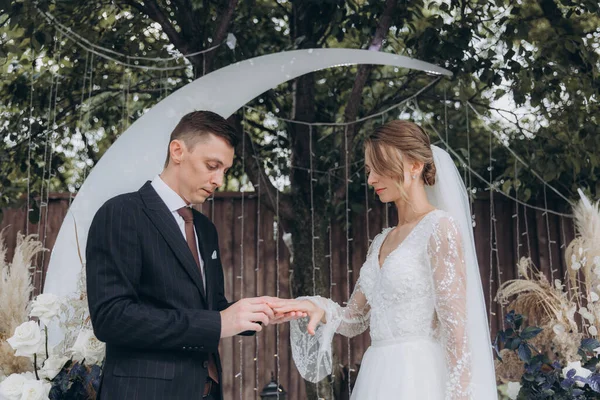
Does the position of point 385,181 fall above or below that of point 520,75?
below

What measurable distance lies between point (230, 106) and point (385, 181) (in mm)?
1565

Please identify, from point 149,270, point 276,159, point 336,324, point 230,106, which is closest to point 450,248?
point 336,324

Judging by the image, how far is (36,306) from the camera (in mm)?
2553

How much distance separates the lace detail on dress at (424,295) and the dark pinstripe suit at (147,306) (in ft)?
2.36

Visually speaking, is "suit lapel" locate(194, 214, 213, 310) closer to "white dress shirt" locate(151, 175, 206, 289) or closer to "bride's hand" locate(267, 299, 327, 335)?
"white dress shirt" locate(151, 175, 206, 289)

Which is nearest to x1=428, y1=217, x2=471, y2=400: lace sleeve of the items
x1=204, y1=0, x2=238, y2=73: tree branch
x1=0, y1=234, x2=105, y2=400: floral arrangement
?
x1=0, y1=234, x2=105, y2=400: floral arrangement

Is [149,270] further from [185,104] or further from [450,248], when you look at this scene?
[185,104]

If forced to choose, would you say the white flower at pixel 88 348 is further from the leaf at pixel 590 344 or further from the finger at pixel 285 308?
the leaf at pixel 590 344

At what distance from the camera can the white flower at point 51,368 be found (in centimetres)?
261

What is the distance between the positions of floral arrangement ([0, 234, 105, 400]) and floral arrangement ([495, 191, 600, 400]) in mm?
1756

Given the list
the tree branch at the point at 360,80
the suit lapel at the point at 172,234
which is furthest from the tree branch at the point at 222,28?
the suit lapel at the point at 172,234

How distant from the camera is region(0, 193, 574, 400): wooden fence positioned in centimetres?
513

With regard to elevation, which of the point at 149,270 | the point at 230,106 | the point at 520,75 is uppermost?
the point at 520,75

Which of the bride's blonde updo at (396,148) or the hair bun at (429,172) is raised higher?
the bride's blonde updo at (396,148)
